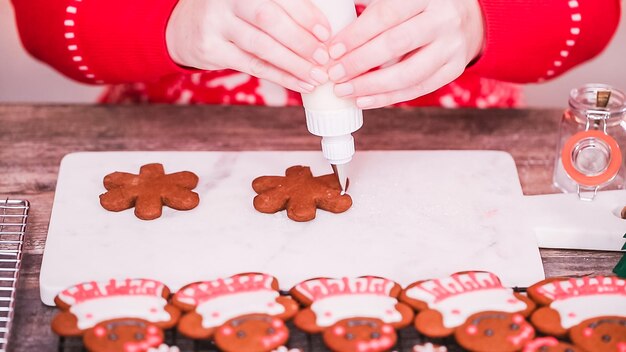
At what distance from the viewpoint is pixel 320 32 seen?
0.82 m

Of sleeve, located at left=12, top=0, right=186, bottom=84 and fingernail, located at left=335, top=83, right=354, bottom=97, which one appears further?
sleeve, located at left=12, top=0, right=186, bottom=84

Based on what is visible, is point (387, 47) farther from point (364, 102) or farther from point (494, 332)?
point (494, 332)

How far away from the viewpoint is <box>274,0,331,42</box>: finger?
→ 0.81 meters

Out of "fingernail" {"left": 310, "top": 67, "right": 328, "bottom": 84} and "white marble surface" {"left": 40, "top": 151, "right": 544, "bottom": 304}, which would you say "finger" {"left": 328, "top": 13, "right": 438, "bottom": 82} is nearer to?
"fingernail" {"left": 310, "top": 67, "right": 328, "bottom": 84}

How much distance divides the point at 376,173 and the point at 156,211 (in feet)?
0.88

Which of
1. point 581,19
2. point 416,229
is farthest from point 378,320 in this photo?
point 581,19

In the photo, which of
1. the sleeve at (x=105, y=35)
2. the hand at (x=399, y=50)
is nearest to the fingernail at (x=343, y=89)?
the hand at (x=399, y=50)

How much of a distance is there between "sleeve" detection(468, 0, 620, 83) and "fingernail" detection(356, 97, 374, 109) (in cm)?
26

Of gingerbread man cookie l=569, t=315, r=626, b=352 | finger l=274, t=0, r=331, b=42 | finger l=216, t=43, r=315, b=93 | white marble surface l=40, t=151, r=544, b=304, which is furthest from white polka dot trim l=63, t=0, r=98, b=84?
gingerbread man cookie l=569, t=315, r=626, b=352

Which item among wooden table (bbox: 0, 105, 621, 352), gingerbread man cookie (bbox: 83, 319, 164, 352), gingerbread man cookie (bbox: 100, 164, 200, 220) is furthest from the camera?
wooden table (bbox: 0, 105, 621, 352)

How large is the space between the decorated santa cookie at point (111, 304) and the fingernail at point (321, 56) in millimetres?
276

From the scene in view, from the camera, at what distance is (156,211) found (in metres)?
0.91

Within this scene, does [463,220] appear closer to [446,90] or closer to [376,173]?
[376,173]

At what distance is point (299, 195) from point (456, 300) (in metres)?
0.24
